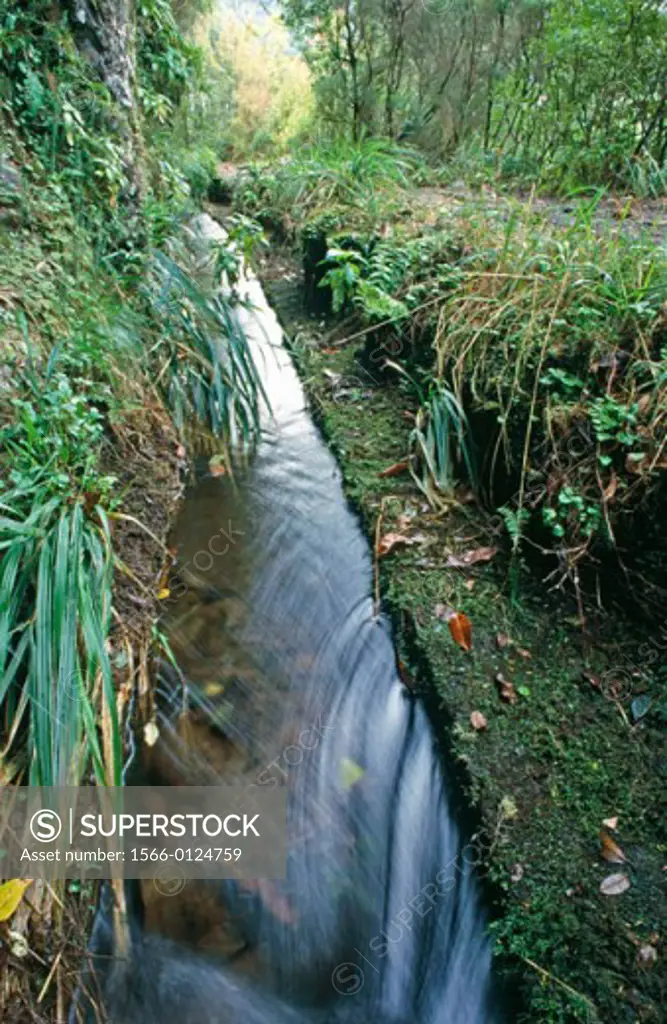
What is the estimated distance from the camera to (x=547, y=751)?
1.69m

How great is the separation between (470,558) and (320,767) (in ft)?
3.14

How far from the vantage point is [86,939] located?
4.57 ft

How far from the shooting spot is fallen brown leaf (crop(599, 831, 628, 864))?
146 cm

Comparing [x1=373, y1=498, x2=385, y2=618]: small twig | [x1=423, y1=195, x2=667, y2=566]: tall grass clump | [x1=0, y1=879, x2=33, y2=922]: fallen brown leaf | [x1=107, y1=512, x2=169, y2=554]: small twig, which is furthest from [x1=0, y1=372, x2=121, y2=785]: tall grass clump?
[x1=423, y1=195, x2=667, y2=566]: tall grass clump

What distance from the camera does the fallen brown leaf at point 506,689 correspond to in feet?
5.99

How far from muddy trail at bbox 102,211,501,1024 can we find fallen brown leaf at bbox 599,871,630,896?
296 mm

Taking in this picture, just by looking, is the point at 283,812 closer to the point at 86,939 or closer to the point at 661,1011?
the point at 86,939

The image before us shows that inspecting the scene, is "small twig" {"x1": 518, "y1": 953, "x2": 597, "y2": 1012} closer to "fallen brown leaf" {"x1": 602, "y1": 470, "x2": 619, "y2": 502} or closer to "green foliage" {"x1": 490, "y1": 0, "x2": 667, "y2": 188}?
"fallen brown leaf" {"x1": 602, "y1": 470, "x2": 619, "y2": 502}

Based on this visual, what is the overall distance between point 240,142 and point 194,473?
922 centimetres

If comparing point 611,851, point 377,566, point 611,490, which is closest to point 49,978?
point 611,851

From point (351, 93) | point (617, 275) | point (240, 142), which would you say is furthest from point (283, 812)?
point (240, 142)

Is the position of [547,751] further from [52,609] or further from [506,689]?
[52,609]

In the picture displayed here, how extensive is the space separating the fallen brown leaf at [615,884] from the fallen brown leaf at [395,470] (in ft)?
5.84

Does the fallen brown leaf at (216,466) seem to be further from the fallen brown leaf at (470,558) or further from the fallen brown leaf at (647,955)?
the fallen brown leaf at (647,955)
